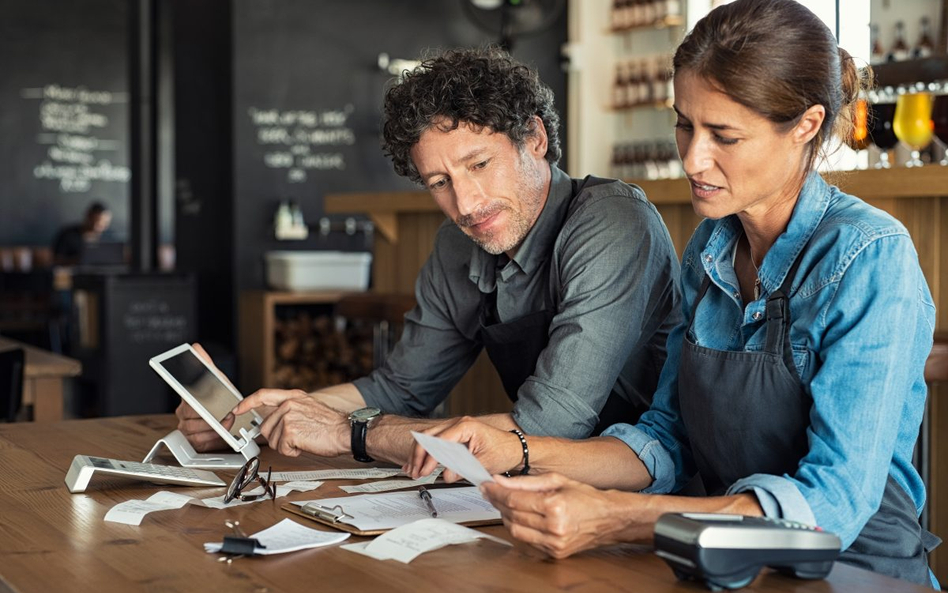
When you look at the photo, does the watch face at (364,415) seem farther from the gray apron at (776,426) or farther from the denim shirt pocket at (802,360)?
the denim shirt pocket at (802,360)

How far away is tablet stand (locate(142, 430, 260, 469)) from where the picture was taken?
76.0 inches

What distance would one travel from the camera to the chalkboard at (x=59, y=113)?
11289 mm

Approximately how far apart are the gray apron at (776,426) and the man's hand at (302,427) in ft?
2.27

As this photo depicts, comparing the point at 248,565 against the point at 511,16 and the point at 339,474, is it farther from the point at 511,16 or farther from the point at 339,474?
the point at 511,16

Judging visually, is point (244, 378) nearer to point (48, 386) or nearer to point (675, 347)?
point (48, 386)

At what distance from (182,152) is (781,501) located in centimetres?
649

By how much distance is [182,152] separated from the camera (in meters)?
7.31

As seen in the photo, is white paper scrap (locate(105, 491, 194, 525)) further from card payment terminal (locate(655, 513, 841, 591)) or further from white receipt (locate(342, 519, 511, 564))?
card payment terminal (locate(655, 513, 841, 591))

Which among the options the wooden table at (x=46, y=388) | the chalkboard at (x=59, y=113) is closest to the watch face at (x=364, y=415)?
the wooden table at (x=46, y=388)

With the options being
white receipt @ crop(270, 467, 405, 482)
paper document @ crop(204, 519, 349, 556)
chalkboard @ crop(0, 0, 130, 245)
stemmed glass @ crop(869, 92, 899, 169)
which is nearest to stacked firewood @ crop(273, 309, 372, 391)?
stemmed glass @ crop(869, 92, 899, 169)

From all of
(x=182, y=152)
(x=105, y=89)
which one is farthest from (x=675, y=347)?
(x=105, y=89)

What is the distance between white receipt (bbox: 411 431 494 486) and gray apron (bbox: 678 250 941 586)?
1.25 ft

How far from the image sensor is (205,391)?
1.94m

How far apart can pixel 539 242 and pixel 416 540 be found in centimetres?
92
